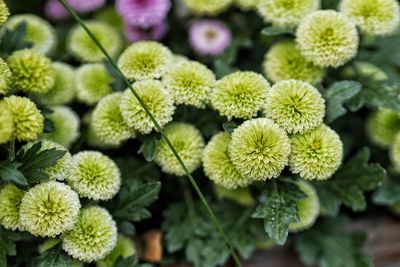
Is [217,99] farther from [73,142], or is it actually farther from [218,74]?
[73,142]

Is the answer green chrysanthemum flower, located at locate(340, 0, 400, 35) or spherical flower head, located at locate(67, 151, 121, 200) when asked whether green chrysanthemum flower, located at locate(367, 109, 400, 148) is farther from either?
spherical flower head, located at locate(67, 151, 121, 200)

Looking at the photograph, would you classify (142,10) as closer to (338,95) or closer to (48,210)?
(338,95)

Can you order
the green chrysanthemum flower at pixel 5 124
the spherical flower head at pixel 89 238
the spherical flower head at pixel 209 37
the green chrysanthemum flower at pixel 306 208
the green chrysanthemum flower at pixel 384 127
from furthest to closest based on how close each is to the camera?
the spherical flower head at pixel 209 37 → the green chrysanthemum flower at pixel 384 127 → the green chrysanthemum flower at pixel 306 208 → the spherical flower head at pixel 89 238 → the green chrysanthemum flower at pixel 5 124

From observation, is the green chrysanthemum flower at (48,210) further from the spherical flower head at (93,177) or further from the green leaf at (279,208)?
the green leaf at (279,208)

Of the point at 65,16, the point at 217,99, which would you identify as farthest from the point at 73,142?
the point at 65,16

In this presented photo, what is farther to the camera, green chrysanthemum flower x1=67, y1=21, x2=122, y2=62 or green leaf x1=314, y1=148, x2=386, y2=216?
green chrysanthemum flower x1=67, y1=21, x2=122, y2=62

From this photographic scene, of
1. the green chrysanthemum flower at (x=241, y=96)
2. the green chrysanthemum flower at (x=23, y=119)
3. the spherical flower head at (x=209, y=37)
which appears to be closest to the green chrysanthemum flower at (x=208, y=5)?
the spherical flower head at (x=209, y=37)

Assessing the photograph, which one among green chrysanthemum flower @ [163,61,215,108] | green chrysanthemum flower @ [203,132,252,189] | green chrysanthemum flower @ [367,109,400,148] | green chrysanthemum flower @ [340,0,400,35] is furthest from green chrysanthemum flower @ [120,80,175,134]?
green chrysanthemum flower @ [367,109,400,148]
